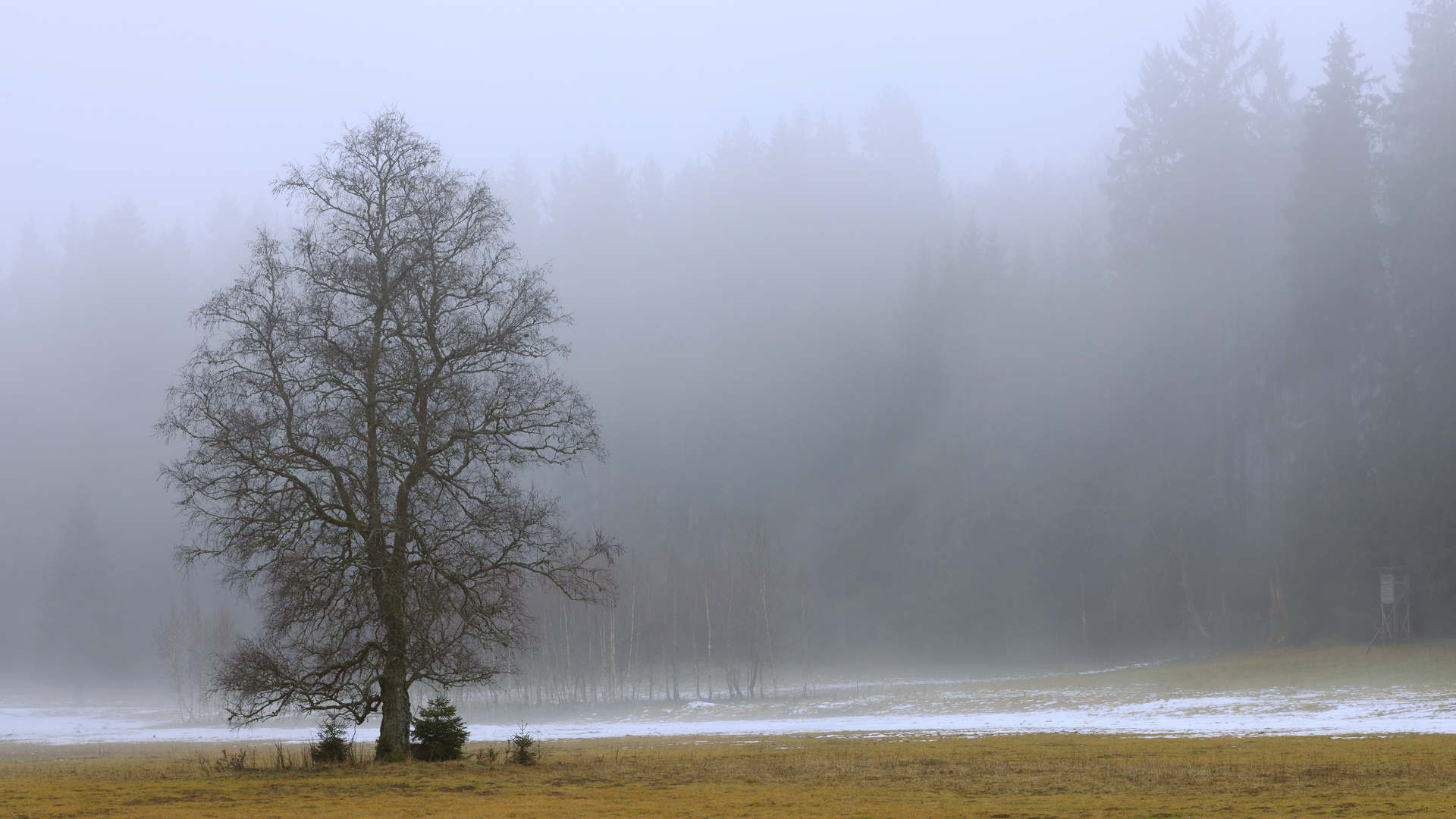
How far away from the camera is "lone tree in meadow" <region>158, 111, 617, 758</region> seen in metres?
17.1

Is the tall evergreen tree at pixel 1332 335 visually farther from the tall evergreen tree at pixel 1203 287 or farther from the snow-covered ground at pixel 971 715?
the snow-covered ground at pixel 971 715

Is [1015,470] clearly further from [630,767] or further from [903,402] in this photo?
[630,767]

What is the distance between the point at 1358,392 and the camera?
159 feet

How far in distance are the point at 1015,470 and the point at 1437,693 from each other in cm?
3432

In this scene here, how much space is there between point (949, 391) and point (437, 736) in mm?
53284

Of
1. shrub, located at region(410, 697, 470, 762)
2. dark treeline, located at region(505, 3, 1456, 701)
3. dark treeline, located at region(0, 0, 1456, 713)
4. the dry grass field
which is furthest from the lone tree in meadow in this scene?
dark treeline, located at region(505, 3, 1456, 701)

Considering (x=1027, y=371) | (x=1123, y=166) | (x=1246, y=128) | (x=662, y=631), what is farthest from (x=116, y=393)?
(x=1246, y=128)

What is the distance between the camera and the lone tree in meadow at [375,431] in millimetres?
17094

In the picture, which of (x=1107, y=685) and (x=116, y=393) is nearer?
(x=1107, y=685)

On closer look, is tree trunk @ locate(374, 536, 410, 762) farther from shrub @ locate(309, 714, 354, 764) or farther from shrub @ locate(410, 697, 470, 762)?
shrub @ locate(309, 714, 354, 764)

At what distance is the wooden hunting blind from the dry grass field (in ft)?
74.2

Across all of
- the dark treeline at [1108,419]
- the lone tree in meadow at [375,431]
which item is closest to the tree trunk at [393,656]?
the lone tree in meadow at [375,431]

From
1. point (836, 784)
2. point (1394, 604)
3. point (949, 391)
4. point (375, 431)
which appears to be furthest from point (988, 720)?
point (949, 391)

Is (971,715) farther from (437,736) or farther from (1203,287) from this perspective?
(1203,287)
